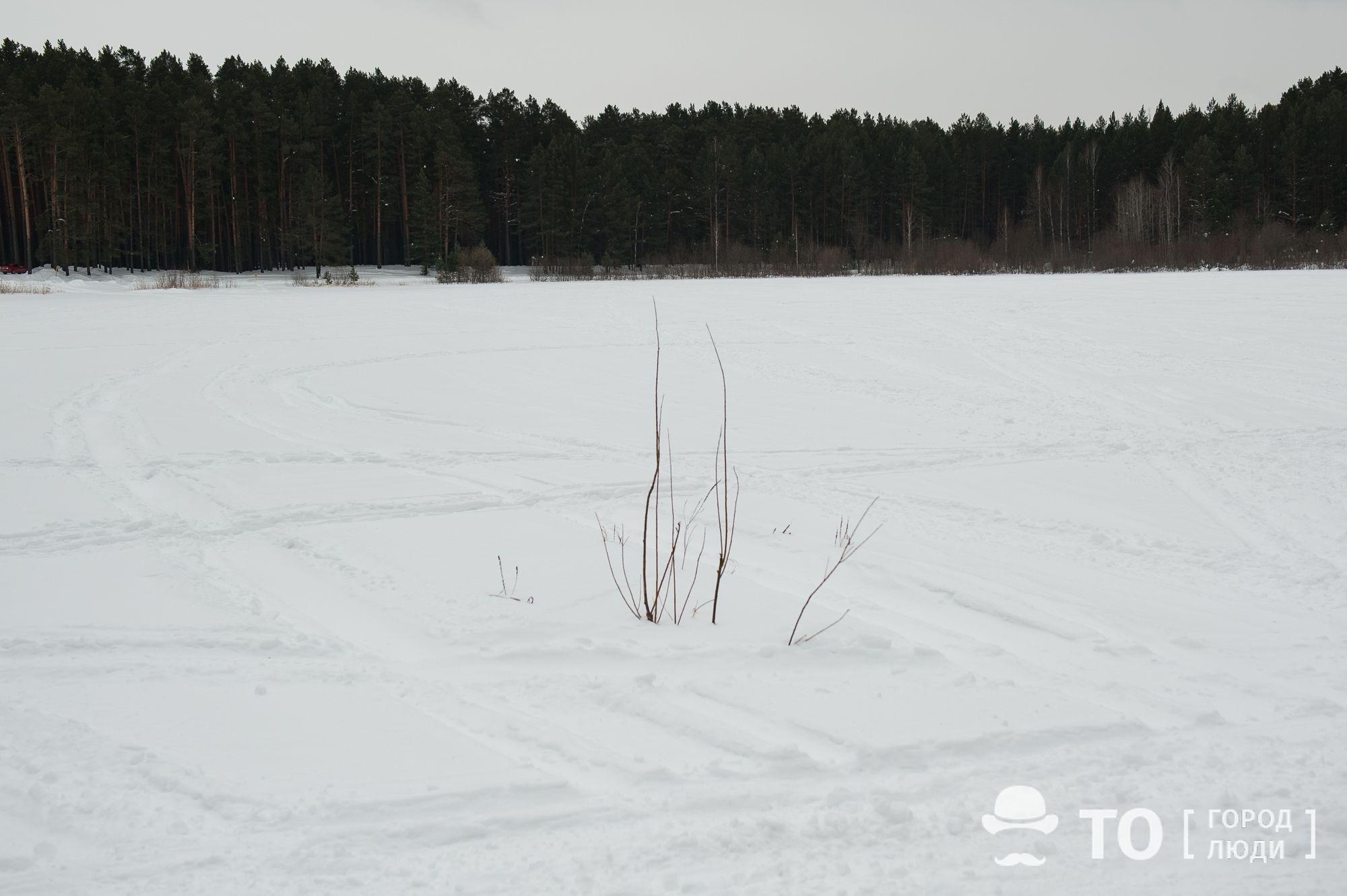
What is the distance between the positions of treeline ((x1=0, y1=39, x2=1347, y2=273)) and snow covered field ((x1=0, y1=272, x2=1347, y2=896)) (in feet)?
109

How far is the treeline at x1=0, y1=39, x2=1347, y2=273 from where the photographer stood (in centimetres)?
4488

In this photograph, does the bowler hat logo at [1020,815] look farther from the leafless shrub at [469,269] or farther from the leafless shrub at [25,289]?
the leafless shrub at [469,269]

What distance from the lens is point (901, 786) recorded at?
2.64 meters

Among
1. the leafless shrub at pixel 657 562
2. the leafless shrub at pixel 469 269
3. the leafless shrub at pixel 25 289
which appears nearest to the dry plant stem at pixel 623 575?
the leafless shrub at pixel 657 562

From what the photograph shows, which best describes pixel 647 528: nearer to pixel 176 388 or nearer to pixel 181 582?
pixel 181 582

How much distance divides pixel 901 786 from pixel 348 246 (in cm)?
5566

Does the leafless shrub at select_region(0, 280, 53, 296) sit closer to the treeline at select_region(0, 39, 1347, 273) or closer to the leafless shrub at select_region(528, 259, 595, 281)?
the treeline at select_region(0, 39, 1347, 273)

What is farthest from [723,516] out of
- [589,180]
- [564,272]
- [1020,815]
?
[589,180]

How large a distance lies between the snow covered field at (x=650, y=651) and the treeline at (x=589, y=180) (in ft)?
109

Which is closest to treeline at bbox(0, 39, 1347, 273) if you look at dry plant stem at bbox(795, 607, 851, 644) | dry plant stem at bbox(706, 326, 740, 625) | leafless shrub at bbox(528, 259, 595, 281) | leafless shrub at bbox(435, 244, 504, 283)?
leafless shrub at bbox(528, 259, 595, 281)

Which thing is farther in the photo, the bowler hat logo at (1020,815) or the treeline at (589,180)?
the treeline at (589,180)

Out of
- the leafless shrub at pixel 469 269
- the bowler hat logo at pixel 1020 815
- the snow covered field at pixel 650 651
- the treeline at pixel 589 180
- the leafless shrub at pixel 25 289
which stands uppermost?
the treeline at pixel 589 180

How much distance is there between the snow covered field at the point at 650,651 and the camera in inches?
94.2

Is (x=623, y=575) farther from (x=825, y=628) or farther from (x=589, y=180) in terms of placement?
(x=589, y=180)
